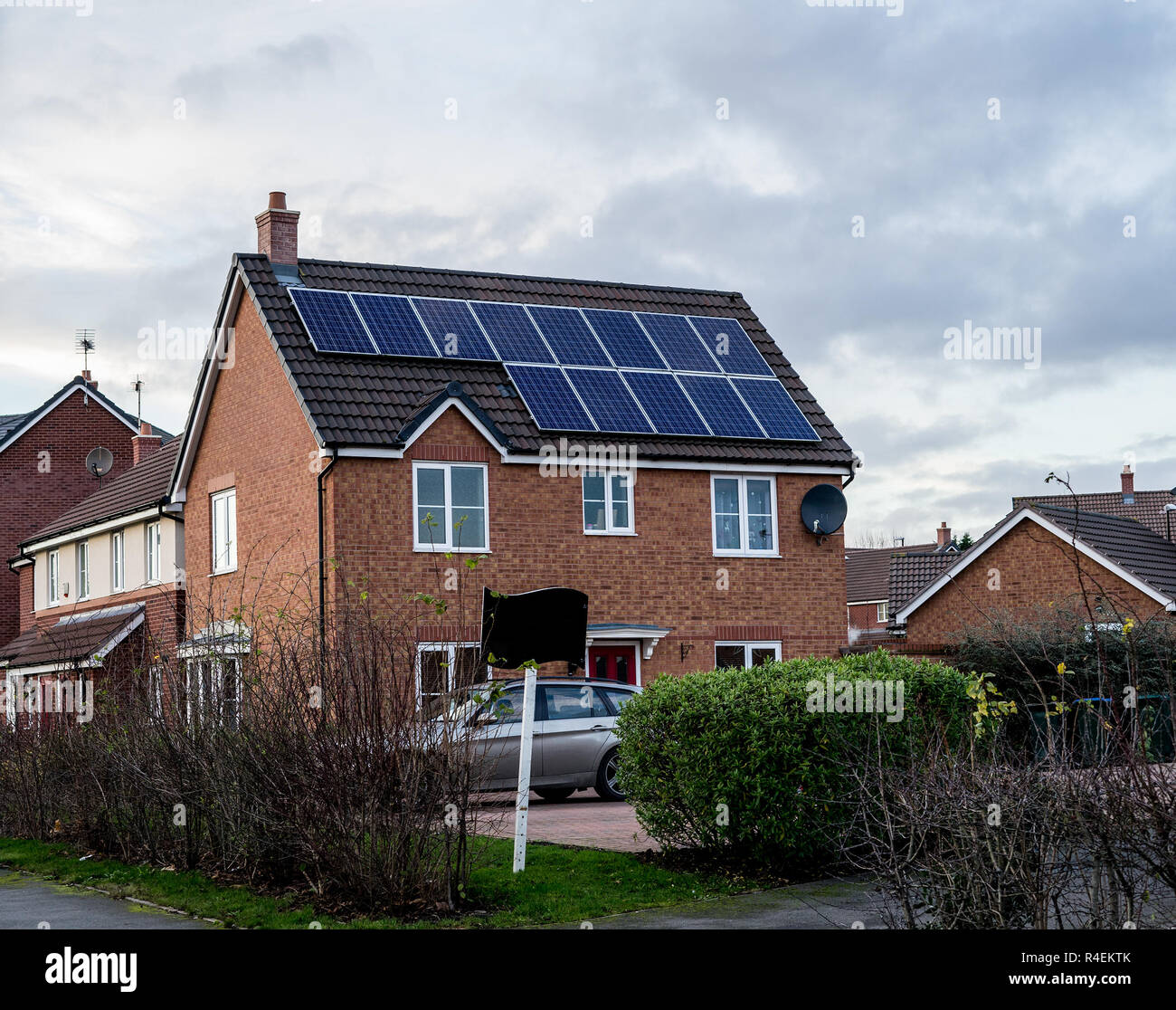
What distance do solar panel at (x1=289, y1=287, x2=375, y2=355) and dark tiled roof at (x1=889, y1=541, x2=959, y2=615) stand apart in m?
16.6

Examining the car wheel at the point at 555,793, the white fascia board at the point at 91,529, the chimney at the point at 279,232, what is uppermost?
the chimney at the point at 279,232

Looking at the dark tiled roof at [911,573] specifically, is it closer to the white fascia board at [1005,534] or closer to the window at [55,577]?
the white fascia board at [1005,534]

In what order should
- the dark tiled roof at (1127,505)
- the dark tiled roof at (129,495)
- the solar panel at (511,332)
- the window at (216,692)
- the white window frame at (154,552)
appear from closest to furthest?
the window at (216,692) < the solar panel at (511,332) < the white window frame at (154,552) < the dark tiled roof at (129,495) < the dark tiled roof at (1127,505)

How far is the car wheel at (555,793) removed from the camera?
18.7 metres

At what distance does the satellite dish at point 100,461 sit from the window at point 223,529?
14.8m

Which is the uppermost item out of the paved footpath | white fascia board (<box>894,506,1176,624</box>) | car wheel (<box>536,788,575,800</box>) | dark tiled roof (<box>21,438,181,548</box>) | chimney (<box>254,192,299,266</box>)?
chimney (<box>254,192,299,266</box>)

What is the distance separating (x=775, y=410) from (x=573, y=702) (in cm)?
1086

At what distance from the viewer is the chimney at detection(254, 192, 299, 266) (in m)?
27.4

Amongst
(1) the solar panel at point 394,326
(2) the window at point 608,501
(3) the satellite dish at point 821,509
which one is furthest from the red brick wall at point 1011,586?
(1) the solar panel at point 394,326

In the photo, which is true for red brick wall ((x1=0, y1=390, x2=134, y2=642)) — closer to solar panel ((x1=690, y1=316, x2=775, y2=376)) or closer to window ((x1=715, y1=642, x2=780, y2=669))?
solar panel ((x1=690, y1=316, x2=775, y2=376))

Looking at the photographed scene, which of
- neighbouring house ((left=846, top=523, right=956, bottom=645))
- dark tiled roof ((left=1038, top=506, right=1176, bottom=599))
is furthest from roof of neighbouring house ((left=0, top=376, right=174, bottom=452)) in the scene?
neighbouring house ((left=846, top=523, right=956, bottom=645))
